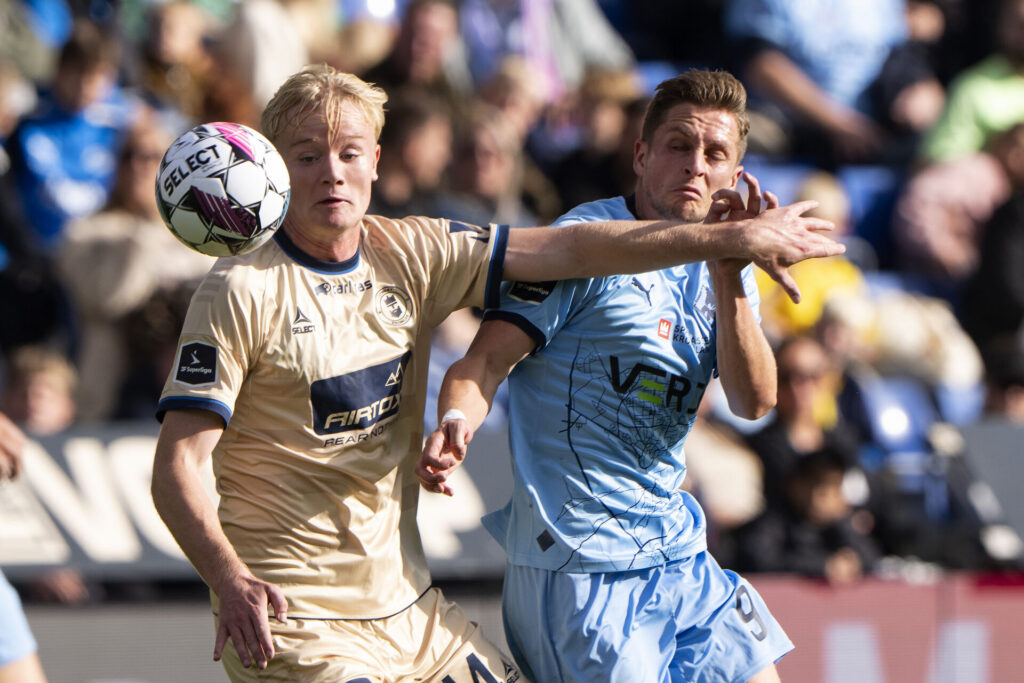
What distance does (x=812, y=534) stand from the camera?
287 inches

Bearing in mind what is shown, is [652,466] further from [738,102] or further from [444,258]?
[738,102]

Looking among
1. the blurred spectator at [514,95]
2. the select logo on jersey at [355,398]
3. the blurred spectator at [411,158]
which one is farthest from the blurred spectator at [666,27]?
the select logo on jersey at [355,398]

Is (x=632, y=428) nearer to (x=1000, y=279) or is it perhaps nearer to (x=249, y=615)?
(x=249, y=615)

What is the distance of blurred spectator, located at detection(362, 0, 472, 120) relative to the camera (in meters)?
8.96

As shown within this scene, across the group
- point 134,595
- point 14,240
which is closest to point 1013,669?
point 134,595

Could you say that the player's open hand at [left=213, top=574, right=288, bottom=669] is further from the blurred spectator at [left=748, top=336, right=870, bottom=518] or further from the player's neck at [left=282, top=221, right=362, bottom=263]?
the blurred spectator at [left=748, top=336, right=870, bottom=518]

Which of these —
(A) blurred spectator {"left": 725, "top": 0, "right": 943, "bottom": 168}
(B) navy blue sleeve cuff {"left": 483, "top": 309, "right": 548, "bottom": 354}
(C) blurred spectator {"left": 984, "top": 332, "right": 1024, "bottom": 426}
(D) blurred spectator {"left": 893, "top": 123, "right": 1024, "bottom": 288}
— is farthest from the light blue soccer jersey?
(A) blurred spectator {"left": 725, "top": 0, "right": 943, "bottom": 168}

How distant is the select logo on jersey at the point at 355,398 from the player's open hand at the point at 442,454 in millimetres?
267

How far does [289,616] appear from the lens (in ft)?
12.8

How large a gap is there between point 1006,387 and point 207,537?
6.42 m

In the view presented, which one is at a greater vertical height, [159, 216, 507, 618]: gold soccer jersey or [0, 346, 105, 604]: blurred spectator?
[159, 216, 507, 618]: gold soccer jersey

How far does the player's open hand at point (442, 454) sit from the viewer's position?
374cm

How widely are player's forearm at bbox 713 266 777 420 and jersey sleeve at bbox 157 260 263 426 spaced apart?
1.42m

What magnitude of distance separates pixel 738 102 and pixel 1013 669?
409 cm
